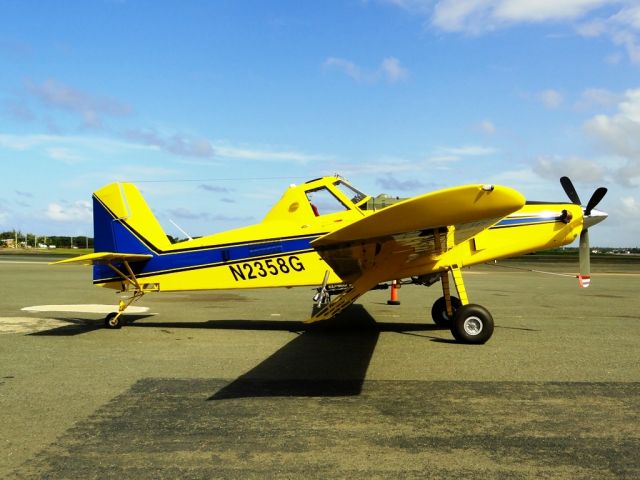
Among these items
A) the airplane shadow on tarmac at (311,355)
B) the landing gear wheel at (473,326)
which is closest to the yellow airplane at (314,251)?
the landing gear wheel at (473,326)

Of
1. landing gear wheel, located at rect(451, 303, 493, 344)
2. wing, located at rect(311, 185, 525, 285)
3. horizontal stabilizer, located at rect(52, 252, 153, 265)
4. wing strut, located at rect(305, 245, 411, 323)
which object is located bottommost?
landing gear wheel, located at rect(451, 303, 493, 344)

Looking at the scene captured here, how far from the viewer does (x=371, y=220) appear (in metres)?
4.91

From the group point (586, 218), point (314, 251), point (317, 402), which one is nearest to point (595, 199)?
point (586, 218)

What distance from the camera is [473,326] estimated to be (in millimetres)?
8438

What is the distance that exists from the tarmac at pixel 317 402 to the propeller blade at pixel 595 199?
7.65ft

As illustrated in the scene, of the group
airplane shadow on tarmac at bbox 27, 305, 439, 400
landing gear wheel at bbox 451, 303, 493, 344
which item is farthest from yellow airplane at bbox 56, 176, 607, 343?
airplane shadow on tarmac at bbox 27, 305, 439, 400

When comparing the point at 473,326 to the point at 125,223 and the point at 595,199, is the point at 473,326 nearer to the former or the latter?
the point at 595,199

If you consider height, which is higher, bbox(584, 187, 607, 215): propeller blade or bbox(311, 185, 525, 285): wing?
bbox(584, 187, 607, 215): propeller blade

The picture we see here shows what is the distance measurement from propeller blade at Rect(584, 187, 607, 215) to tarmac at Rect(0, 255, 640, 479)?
2330 millimetres

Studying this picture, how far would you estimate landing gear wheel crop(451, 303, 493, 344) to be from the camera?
839cm

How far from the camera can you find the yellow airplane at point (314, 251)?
27.7 ft

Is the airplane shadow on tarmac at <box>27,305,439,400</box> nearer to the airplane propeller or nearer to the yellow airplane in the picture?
the yellow airplane

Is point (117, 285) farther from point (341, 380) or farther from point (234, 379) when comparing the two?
point (341, 380)

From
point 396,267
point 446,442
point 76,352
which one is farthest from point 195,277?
point 446,442
